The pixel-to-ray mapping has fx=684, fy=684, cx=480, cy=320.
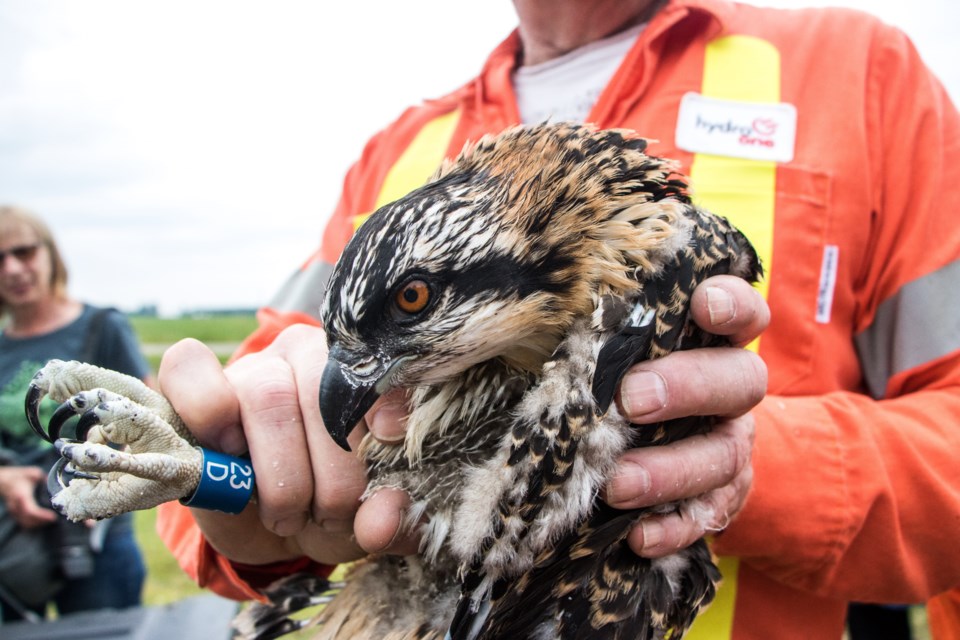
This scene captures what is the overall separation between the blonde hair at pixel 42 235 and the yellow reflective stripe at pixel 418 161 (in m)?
3.45

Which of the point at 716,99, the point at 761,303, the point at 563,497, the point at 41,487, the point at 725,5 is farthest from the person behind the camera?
the point at 41,487

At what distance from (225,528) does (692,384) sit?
1116 millimetres

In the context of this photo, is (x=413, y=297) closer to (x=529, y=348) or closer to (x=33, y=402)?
(x=529, y=348)

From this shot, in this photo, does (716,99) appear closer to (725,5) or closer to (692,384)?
(725,5)

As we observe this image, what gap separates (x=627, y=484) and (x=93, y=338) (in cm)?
431

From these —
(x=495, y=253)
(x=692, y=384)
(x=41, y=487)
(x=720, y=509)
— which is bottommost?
(x=41, y=487)

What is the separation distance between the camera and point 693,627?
1730mm

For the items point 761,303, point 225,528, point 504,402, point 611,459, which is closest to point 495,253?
point 504,402

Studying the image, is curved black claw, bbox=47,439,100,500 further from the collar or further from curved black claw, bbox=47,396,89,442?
the collar

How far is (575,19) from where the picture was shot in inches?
95.7

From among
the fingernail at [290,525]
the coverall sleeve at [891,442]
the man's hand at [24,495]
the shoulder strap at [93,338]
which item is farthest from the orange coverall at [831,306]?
the shoulder strap at [93,338]

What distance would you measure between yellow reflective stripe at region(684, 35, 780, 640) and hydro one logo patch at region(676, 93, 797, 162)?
0.09 ft

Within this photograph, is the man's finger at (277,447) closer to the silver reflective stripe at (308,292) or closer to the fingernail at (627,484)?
the fingernail at (627,484)

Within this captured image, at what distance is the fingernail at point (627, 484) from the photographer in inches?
49.9
